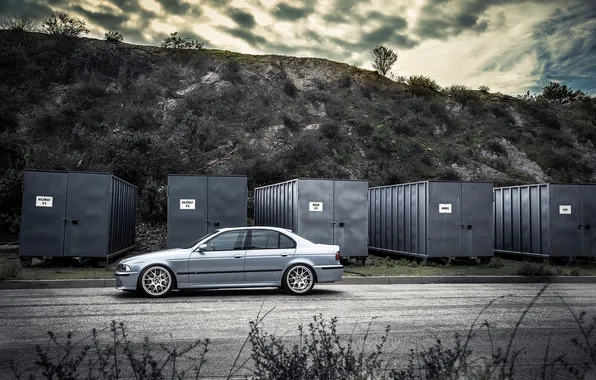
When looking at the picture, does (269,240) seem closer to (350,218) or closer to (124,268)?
(124,268)

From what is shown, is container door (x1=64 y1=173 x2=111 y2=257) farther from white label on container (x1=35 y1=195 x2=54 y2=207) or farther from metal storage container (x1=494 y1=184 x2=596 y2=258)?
metal storage container (x1=494 y1=184 x2=596 y2=258)

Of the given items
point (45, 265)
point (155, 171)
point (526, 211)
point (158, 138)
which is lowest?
point (45, 265)

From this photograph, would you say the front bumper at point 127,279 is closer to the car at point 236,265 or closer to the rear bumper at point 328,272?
the car at point 236,265

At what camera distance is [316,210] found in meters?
18.1

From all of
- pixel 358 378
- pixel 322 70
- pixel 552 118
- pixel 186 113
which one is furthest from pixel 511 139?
pixel 358 378

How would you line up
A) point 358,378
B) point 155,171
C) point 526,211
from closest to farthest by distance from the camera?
point 358,378 → point 526,211 → point 155,171

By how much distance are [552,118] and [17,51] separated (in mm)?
45829

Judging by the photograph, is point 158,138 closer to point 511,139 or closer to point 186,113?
point 186,113

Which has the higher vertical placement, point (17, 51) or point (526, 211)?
point (17, 51)

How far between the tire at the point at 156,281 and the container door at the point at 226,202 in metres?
6.25

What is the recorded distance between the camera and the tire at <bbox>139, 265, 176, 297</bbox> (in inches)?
453

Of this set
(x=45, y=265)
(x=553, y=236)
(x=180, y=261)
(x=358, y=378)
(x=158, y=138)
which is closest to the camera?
(x=358, y=378)

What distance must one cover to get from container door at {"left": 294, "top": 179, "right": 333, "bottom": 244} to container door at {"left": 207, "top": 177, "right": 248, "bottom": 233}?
6.04 ft

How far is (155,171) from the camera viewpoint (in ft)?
114
